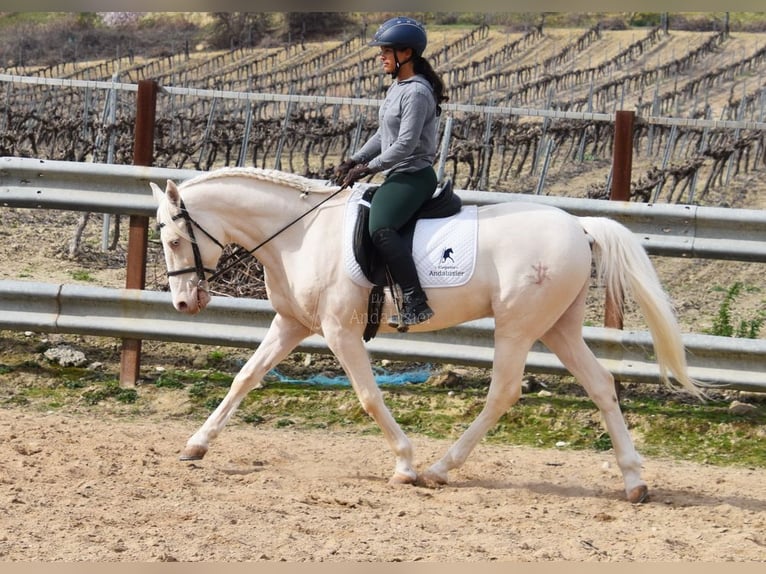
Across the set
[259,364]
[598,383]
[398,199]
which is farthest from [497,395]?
[259,364]

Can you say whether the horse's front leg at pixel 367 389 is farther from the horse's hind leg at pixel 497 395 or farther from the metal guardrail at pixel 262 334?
the metal guardrail at pixel 262 334

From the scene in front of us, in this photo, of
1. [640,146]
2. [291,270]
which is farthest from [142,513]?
[640,146]

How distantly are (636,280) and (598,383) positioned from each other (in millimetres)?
602

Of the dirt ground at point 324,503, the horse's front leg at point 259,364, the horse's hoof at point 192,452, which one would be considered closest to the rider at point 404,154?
the horse's front leg at point 259,364

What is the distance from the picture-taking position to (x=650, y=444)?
23.9 feet

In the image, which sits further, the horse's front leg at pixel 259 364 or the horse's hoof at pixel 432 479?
the horse's front leg at pixel 259 364

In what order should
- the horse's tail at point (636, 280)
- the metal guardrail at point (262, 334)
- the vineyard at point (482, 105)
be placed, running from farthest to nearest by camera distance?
the vineyard at point (482, 105) → the metal guardrail at point (262, 334) → the horse's tail at point (636, 280)

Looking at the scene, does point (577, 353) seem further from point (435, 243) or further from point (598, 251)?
point (435, 243)

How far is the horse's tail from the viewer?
616 centimetres

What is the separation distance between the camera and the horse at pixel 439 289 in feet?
19.9

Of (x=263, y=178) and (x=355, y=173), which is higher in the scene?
(x=355, y=173)

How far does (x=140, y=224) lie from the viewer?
810 centimetres

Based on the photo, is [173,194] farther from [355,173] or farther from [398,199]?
[398,199]

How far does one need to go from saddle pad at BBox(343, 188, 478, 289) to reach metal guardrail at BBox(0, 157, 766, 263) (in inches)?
56.4
